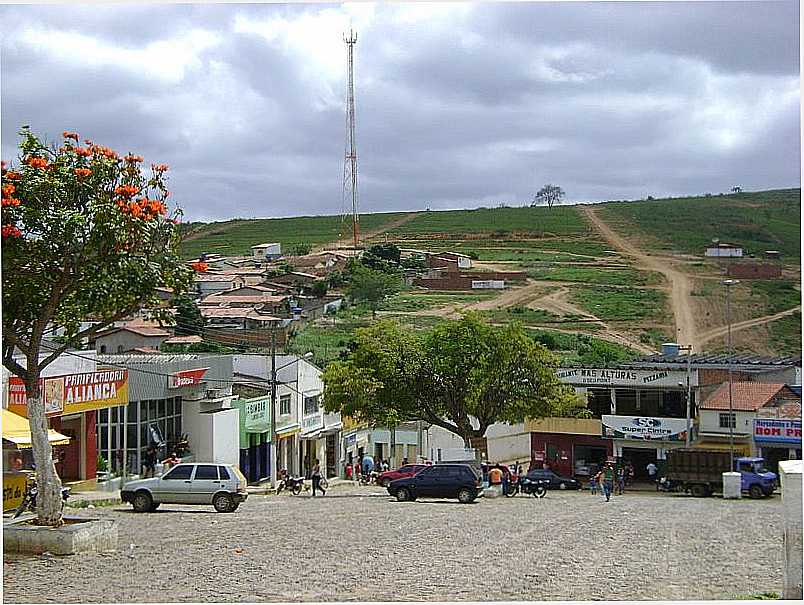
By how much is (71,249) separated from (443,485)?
13.0 ft

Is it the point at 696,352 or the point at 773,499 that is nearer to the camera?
the point at 773,499

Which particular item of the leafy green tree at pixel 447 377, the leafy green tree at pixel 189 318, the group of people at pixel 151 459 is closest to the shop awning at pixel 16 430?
the group of people at pixel 151 459

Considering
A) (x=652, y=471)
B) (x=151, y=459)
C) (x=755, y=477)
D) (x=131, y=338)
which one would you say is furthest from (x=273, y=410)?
(x=755, y=477)

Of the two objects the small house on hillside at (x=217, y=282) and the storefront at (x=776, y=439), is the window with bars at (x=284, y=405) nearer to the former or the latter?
the small house on hillside at (x=217, y=282)

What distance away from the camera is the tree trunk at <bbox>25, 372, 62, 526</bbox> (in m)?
5.07

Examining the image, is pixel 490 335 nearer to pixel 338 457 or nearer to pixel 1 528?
pixel 338 457

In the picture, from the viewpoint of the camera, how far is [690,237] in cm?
862

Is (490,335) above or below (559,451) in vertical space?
above

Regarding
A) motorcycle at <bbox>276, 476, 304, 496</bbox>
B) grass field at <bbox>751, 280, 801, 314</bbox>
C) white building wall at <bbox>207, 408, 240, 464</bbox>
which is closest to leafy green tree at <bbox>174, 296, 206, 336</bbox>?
white building wall at <bbox>207, 408, 240, 464</bbox>

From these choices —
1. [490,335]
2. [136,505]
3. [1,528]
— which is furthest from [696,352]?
[1,528]

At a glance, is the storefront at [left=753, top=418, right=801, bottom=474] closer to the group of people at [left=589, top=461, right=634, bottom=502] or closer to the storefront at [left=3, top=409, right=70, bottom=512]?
the group of people at [left=589, top=461, right=634, bottom=502]

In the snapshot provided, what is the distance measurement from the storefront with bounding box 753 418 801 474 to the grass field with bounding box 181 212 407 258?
3223mm

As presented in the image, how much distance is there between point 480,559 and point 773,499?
2995 millimetres

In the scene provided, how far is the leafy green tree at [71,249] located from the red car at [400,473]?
11.4ft
